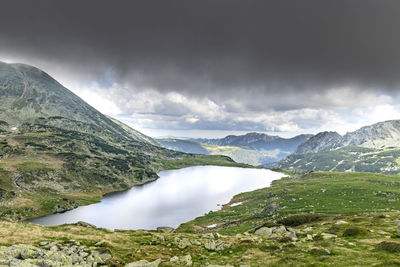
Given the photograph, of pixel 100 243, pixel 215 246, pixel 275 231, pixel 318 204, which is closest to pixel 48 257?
pixel 100 243

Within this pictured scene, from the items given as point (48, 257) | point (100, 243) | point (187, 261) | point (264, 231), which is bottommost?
point (264, 231)

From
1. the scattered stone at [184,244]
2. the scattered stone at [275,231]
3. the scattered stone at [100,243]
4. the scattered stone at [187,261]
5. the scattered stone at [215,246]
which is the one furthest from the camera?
the scattered stone at [275,231]

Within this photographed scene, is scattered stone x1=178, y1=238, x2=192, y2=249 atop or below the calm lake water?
atop

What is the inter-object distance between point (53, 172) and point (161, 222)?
12636cm

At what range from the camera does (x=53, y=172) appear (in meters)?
183

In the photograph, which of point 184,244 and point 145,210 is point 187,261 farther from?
point 145,210

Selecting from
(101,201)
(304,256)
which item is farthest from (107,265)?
(101,201)

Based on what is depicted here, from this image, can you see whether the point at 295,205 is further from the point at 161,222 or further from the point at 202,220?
the point at 161,222

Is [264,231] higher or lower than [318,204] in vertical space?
higher

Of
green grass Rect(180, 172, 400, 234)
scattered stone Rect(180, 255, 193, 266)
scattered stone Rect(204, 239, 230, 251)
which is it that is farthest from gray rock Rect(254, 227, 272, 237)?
green grass Rect(180, 172, 400, 234)

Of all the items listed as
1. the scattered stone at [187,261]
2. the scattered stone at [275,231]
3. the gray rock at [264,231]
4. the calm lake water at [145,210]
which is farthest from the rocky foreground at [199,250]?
the calm lake water at [145,210]

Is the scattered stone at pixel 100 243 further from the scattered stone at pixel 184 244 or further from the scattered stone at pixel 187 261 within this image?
the scattered stone at pixel 187 261

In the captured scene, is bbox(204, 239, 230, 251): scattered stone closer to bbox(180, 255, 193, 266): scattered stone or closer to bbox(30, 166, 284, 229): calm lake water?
bbox(180, 255, 193, 266): scattered stone

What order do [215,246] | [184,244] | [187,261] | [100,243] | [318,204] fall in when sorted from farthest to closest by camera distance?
[318,204] < [184,244] < [100,243] < [215,246] < [187,261]
